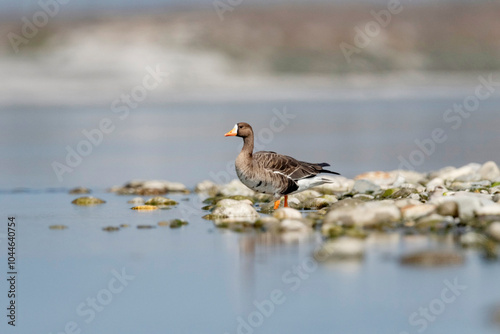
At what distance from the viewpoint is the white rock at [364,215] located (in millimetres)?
10353

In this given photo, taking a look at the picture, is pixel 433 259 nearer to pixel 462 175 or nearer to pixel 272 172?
pixel 272 172

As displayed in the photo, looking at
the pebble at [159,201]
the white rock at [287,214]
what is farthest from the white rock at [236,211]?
the pebble at [159,201]

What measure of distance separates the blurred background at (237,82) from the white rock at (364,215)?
7.61 metres

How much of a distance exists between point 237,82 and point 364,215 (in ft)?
263

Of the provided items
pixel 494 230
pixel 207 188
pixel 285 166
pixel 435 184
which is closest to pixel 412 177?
pixel 435 184

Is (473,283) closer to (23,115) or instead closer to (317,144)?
(317,144)

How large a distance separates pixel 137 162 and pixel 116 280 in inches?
547

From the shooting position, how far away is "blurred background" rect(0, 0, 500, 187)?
23578 mm

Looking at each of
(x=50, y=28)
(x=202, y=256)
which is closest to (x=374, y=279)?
(x=202, y=256)

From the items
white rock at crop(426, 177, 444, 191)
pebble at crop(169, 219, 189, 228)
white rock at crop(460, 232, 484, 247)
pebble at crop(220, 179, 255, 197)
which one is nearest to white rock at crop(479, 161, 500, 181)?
white rock at crop(426, 177, 444, 191)

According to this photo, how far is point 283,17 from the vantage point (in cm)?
14438

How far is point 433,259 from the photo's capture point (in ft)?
27.9

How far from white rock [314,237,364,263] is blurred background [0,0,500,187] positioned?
895 centimetres

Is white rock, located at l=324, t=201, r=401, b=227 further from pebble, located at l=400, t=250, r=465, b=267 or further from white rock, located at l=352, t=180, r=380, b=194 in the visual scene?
white rock, located at l=352, t=180, r=380, b=194
